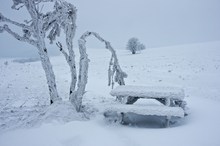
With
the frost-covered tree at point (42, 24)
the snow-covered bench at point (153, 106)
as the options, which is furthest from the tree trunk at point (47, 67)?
the snow-covered bench at point (153, 106)

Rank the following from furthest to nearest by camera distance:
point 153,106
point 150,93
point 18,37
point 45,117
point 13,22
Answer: point 18,37, point 13,22, point 150,93, point 45,117, point 153,106

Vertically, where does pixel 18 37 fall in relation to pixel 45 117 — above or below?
above

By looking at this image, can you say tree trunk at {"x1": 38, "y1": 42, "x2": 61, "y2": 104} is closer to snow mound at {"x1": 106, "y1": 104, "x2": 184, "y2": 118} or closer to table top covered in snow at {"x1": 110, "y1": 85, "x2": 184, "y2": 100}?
table top covered in snow at {"x1": 110, "y1": 85, "x2": 184, "y2": 100}

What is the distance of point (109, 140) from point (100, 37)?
11.2ft

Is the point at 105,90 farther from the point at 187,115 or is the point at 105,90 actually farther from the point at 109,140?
the point at 109,140

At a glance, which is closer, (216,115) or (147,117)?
(216,115)

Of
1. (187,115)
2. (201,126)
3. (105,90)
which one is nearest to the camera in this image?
(201,126)

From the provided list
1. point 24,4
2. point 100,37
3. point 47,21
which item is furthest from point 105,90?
point 24,4

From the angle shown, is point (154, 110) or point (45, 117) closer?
point (154, 110)

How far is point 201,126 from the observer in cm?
503

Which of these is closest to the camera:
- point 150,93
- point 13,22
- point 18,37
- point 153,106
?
point 153,106

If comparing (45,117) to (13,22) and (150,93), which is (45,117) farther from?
(13,22)

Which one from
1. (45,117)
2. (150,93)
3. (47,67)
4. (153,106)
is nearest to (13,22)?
(47,67)

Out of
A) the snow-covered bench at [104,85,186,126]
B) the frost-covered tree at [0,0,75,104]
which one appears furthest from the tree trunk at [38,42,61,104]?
the snow-covered bench at [104,85,186,126]
